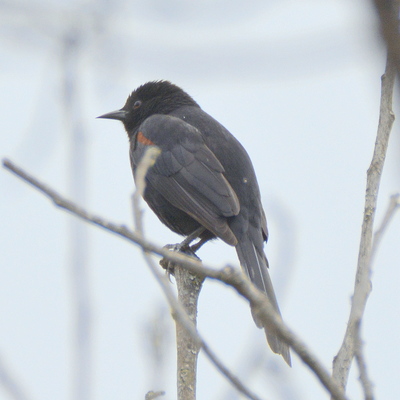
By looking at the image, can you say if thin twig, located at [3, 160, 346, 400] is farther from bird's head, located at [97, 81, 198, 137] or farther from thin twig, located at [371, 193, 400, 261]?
bird's head, located at [97, 81, 198, 137]

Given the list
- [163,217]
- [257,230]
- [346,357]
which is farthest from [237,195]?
[346,357]

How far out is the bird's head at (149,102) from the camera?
682 cm

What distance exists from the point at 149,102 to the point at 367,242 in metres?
4.93

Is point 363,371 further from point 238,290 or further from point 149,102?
point 149,102

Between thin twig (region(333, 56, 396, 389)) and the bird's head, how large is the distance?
4209 millimetres

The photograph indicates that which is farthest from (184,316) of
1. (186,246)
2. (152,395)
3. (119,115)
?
(119,115)

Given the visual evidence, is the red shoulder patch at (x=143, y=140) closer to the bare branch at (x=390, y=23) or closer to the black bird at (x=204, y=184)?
the black bird at (x=204, y=184)

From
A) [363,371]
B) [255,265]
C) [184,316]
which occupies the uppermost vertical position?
[255,265]

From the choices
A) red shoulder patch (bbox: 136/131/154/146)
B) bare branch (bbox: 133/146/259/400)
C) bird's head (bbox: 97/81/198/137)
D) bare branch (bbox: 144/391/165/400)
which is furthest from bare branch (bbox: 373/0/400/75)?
bird's head (bbox: 97/81/198/137)

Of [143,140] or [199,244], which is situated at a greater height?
[143,140]

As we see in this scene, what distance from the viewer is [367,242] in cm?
233

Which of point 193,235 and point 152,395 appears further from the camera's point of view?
point 193,235

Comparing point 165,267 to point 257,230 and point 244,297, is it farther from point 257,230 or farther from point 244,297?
point 244,297

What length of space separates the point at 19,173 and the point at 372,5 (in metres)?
0.91
